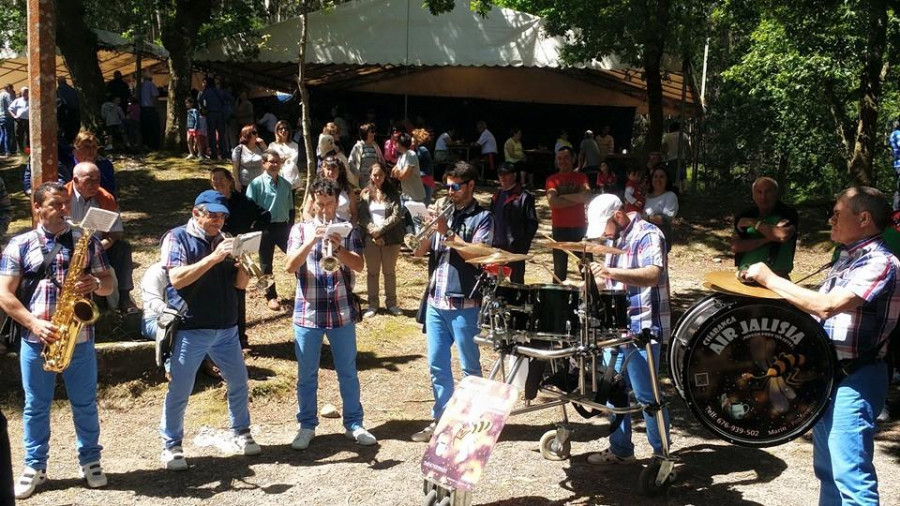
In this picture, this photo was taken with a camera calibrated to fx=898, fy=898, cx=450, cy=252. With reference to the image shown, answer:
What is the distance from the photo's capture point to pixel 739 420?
453 cm

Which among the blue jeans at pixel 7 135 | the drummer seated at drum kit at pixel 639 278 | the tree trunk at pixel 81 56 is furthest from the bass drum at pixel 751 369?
the blue jeans at pixel 7 135

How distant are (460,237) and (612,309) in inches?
60.0

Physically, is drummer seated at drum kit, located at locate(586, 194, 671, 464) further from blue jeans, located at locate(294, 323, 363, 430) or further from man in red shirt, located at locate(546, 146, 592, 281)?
man in red shirt, located at locate(546, 146, 592, 281)

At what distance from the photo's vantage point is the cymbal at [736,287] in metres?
4.29

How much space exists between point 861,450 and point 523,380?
6.05 ft

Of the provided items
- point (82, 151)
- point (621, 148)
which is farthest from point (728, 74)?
point (82, 151)

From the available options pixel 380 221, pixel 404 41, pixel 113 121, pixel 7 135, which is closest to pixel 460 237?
pixel 380 221

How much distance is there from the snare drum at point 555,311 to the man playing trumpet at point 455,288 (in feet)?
3.53

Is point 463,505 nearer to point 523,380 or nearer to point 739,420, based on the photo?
point 523,380

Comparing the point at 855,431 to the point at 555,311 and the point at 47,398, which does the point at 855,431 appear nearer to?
the point at 555,311

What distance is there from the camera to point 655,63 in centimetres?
1809

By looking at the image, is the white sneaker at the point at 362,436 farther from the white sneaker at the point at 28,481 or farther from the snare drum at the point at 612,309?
the snare drum at the point at 612,309

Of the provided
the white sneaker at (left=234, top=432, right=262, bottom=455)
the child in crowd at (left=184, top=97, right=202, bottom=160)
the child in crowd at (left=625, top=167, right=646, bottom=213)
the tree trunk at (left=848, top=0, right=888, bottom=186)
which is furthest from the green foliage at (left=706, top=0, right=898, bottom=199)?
the child in crowd at (left=184, top=97, right=202, bottom=160)

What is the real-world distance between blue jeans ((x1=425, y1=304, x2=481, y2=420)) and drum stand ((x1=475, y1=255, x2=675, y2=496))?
0.97 meters
